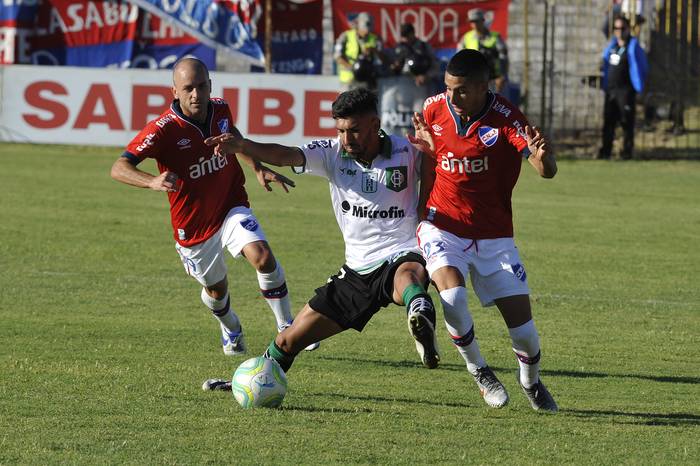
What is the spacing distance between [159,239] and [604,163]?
1109cm

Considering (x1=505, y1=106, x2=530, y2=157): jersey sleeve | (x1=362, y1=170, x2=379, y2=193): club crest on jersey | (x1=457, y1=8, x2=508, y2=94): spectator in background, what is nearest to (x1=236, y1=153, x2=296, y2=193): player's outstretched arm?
(x1=362, y1=170, x2=379, y2=193): club crest on jersey

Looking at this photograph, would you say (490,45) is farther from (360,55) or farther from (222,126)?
(222,126)

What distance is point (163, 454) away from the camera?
6461 mm

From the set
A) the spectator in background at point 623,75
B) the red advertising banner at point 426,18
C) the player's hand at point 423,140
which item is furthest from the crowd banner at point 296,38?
the player's hand at point 423,140

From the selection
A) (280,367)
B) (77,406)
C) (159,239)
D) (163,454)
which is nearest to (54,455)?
(163,454)

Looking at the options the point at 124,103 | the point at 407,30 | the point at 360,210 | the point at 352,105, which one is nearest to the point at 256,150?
the point at 352,105

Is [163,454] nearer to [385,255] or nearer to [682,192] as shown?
[385,255]

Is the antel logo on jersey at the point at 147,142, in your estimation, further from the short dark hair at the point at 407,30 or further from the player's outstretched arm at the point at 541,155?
the short dark hair at the point at 407,30

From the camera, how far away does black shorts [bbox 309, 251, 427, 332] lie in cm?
749

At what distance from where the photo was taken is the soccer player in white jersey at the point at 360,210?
7.49m

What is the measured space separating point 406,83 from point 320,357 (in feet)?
47.5

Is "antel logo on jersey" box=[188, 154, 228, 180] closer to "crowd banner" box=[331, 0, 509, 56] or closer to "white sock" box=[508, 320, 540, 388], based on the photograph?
"white sock" box=[508, 320, 540, 388]

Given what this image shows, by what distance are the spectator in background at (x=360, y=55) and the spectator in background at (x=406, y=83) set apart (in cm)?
32

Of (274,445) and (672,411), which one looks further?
(672,411)
